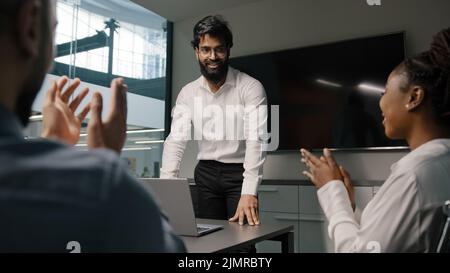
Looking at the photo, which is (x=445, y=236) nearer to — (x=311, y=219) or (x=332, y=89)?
(x=311, y=219)

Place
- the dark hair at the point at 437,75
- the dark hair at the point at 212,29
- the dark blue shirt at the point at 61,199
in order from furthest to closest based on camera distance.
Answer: the dark hair at the point at 212,29 → the dark hair at the point at 437,75 → the dark blue shirt at the point at 61,199

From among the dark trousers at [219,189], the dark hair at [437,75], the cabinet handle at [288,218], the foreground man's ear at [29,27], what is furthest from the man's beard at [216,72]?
the foreground man's ear at [29,27]

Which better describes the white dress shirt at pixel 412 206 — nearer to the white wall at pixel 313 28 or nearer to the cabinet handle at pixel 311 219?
the cabinet handle at pixel 311 219

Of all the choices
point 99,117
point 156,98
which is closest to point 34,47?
point 99,117

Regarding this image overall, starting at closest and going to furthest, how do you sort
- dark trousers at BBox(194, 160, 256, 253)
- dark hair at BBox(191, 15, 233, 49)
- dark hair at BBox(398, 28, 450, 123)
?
1. dark hair at BBox(398, 28, 450, 123)
2. dark trousers at BBox(194, 160, 256, 253)
3. dark hair at BBox(191, 15, 233, 49)

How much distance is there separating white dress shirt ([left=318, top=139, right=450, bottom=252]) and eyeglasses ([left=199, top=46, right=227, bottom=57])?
1.41 metres

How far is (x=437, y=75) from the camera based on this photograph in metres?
0.87

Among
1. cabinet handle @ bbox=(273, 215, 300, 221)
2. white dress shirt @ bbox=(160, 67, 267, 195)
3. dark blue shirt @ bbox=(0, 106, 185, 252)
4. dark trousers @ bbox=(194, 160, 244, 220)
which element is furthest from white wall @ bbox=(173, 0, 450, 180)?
dark blue shirt @ bbox=(0, 106, 185, 252)

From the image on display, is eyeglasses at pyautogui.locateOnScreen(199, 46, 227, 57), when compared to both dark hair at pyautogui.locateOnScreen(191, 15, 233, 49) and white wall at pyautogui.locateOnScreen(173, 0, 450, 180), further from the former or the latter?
white wall at pyautogui.locateOnScreen(173, 0, 450, 180)

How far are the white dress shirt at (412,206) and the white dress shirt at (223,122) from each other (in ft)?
3.18

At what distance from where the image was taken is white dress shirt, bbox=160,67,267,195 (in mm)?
1882

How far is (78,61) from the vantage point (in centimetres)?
278

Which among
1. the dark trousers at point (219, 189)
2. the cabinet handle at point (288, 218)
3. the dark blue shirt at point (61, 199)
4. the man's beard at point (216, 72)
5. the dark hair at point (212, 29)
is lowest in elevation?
the cabinet handle at point (288, 218)

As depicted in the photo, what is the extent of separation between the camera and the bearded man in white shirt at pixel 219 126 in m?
1.83
